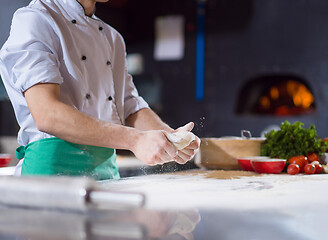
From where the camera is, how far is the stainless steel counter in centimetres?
64

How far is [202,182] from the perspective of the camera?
1285mm

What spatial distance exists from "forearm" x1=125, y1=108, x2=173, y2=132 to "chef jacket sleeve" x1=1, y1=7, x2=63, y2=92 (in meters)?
0.47

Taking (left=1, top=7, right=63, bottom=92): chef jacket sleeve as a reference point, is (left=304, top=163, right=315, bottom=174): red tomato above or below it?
below

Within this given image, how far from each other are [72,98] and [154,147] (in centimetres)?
45

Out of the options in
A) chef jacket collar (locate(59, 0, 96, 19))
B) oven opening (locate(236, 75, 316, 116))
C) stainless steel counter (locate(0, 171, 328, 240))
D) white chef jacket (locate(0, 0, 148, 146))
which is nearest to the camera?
stainless steel counter (locate(0, 171, 328, 240))

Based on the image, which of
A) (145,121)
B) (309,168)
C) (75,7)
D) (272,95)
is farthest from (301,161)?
(272,95)

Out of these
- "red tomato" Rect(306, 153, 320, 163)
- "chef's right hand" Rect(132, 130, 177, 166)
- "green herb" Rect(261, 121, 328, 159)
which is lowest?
"red tomato" Rect(306, 153, 320, 163)

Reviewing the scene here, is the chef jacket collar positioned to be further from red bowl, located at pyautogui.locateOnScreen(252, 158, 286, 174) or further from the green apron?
red bowl, located at pyautogui.locateOnScreen(252, 158, 286, 174)

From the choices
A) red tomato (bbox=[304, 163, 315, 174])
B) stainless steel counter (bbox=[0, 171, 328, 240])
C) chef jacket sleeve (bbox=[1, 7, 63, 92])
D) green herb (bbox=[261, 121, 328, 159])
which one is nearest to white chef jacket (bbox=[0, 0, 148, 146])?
chef jacket sleeve (bbox=[1, 7, 63, 92])

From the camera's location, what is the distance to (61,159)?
1.38 metres

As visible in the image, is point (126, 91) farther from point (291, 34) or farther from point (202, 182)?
point (291, 34)

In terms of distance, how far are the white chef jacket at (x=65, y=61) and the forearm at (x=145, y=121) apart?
0.03m

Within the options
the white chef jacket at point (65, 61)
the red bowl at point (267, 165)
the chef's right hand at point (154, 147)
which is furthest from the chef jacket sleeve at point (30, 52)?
the red bowl at point (267, 165)

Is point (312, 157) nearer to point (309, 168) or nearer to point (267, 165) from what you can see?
point (309, 168)
